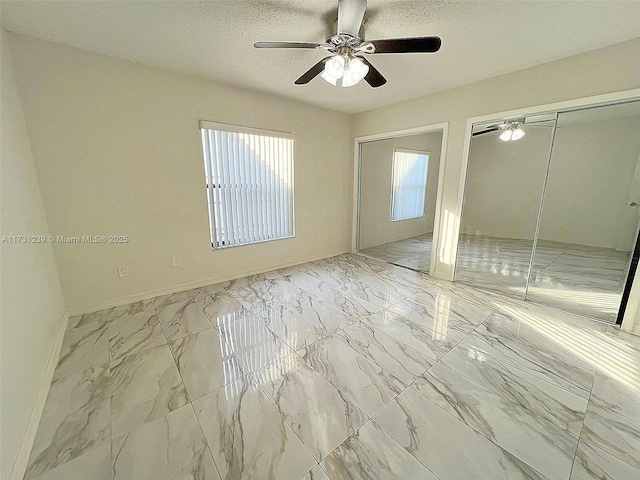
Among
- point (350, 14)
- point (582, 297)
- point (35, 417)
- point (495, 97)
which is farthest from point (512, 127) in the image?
point (35, 417)

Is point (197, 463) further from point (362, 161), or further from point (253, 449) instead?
point (362, 161)

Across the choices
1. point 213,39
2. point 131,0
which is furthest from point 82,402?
point 213,39

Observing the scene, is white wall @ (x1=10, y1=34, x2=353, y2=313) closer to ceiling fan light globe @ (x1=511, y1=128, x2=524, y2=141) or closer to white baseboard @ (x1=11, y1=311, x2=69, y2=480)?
white baseboard @ (x1=11, y1=311, x2=69, y2=480)

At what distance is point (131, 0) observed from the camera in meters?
1.63

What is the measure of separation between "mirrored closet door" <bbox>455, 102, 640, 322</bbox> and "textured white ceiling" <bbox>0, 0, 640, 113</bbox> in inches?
29.1

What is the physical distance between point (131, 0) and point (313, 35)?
1.25 metres

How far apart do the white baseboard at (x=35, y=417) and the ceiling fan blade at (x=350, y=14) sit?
2.83m

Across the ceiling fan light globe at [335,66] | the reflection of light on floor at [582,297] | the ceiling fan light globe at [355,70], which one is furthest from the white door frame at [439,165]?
the ceiling fan light globe at [335,66]

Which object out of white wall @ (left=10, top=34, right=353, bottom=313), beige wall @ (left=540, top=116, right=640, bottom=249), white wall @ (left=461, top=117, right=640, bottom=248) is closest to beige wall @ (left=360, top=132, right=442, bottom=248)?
white wall @ (left=461, top=117, right=640, bottom=248)

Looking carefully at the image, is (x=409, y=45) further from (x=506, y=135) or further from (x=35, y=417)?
(x=35, y=417)

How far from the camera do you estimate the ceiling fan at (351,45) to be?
153 cm

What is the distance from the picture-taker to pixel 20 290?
1.49 m

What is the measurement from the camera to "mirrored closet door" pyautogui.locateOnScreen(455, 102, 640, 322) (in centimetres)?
245

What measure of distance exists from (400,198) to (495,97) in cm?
185
